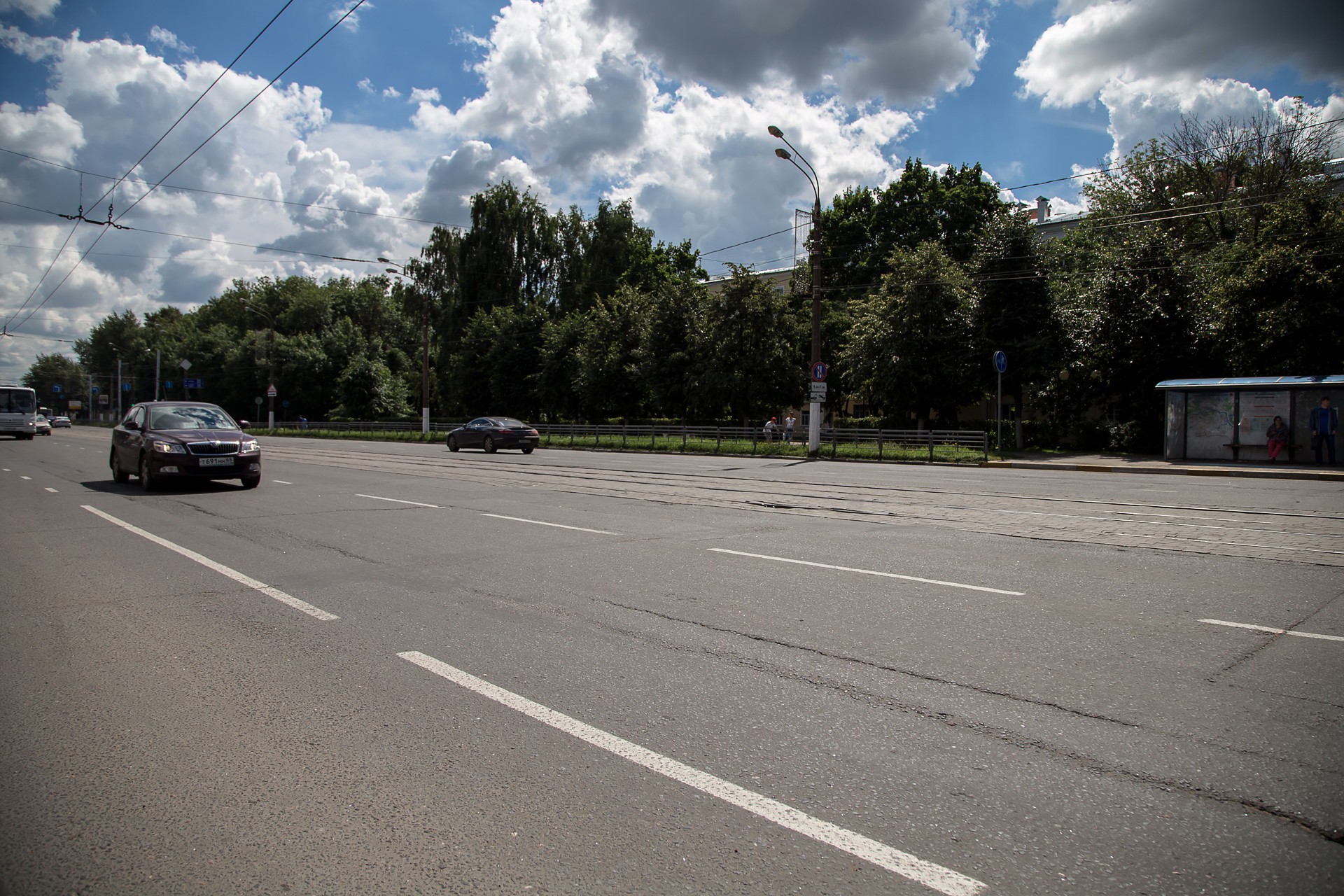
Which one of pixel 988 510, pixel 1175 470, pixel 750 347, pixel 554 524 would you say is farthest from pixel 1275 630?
pixel 750 347

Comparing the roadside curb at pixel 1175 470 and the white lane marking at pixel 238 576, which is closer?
the white lane marking at pixel 238 576

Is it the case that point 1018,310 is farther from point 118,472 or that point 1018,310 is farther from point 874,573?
point 118,472

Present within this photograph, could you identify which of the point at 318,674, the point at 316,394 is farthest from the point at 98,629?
the point at 316,394

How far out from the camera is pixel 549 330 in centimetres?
4828

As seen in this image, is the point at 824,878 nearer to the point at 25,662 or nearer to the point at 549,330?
the point at 25,662

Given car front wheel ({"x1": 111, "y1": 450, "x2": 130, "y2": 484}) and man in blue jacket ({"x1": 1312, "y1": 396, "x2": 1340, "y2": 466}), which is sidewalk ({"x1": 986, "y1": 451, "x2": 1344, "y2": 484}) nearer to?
man in blue jacket ({"x1": 1312, "y1": 396, "x2": 1340, "y2": 466})

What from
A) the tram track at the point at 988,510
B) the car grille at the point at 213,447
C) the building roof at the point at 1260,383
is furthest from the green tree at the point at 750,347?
the car grille at the point at 213,447

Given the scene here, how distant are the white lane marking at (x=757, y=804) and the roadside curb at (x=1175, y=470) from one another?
19953 mm

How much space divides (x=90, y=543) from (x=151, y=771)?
6975mm

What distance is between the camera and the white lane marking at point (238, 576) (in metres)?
5.61

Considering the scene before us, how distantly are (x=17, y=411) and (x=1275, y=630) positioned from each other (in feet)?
171

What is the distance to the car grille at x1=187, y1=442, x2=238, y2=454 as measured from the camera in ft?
44.3

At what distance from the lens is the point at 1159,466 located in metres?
21.0

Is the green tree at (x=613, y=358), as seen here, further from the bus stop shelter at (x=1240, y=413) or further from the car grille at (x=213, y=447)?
the car grille at (x=213, y=447)
